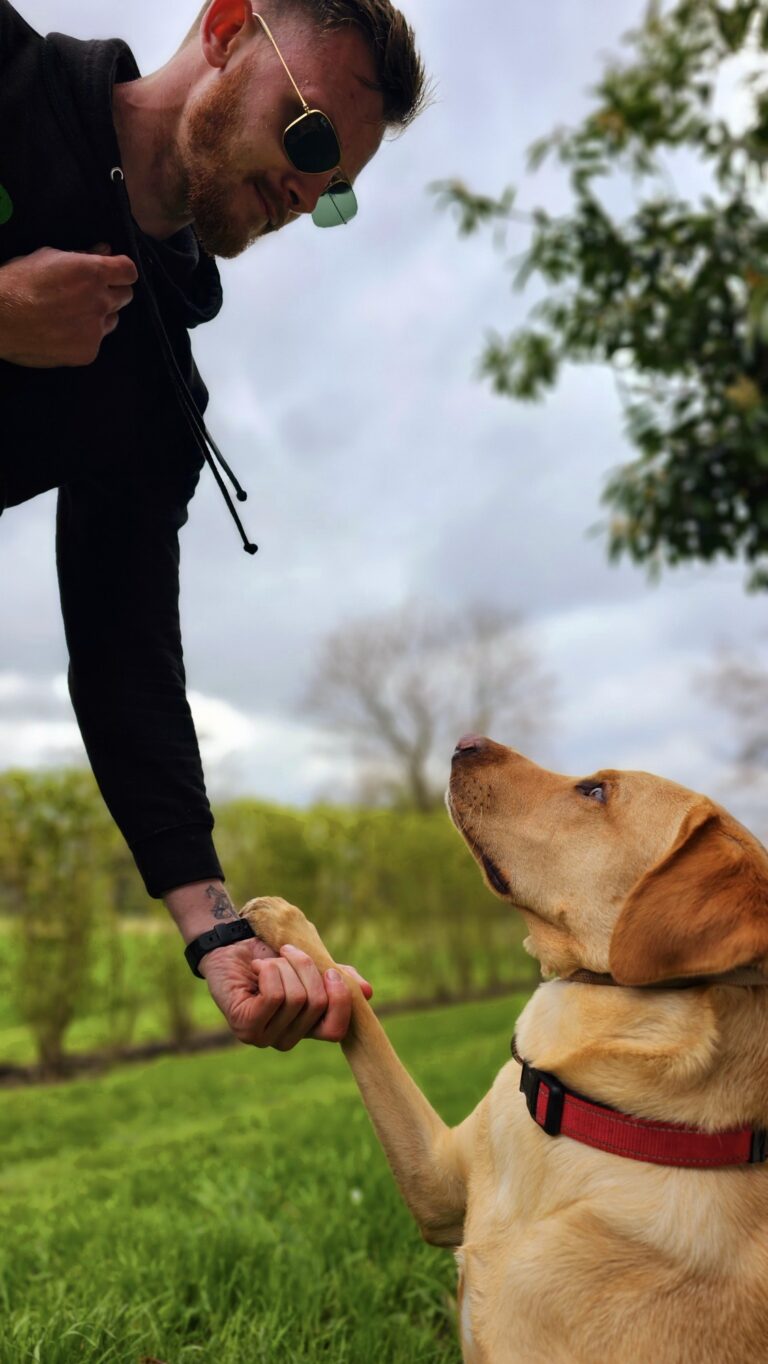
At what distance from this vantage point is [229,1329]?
9.00ft

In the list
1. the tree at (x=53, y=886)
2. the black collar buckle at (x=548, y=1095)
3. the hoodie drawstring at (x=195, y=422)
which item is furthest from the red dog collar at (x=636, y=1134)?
the tree at (x=53, y=886)

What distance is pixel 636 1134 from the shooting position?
2090 millimetres

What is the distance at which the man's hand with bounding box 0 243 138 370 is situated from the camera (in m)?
2.06

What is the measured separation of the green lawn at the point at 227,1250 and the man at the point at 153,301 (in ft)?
3.06

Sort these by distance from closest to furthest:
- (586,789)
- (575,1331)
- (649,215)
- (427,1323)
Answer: (575,1331) < (586,789) < (427,1323) < (649,215)

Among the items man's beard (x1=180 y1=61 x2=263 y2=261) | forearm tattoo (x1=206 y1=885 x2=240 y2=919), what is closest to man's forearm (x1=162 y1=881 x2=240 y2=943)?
forearm tattoo (x1=206 y1=885 x2=240 y2=919)

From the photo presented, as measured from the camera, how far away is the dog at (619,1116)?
1.96m

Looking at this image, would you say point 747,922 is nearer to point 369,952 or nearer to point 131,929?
point 131,929

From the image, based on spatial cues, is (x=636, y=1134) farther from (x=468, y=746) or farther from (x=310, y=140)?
A: (x=310, y=140)

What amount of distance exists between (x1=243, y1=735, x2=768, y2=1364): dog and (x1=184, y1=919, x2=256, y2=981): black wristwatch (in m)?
0.19

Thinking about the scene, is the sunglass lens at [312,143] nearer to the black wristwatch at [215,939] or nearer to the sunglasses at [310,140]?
the sunglasses at [310,140]

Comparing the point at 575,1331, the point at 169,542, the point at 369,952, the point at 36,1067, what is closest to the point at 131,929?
the point at 36,1067

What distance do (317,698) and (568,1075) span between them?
18.2m

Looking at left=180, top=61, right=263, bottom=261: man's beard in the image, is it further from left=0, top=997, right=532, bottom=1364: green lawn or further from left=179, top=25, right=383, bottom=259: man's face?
left=0, top=997, right=532, bottom=1364: green lawn
